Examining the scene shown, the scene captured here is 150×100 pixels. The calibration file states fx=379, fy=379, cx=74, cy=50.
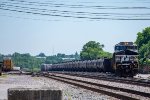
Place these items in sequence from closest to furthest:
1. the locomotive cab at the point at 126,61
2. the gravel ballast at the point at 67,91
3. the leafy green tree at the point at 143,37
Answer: the gravel ballast at the point at 67,91 < the locomotive cab at the point at 126,61 < the leafy green tree at the point at 143,37

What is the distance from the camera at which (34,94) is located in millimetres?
7098

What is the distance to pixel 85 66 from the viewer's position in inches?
2549

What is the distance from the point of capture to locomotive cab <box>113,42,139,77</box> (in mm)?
36500

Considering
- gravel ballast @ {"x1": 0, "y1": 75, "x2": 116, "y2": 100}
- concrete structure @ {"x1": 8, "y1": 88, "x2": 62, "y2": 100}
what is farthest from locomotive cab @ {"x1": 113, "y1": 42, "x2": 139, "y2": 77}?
concrete structure @ {"x1": 8, "y1": 88, "x2": 62, "y2": 100}

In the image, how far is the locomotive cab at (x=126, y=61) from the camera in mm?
36500

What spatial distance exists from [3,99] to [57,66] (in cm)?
8630

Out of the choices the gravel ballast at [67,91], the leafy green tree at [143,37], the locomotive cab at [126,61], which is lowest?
the gravel ballast at [67,91]

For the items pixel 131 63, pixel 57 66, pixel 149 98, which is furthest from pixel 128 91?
pixel 57 66

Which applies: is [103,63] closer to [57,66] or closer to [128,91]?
[128,91]

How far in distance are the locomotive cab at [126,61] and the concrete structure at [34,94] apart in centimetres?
2955

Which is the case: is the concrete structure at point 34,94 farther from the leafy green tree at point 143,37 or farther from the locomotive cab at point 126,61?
the leafy green tree at point 143,37

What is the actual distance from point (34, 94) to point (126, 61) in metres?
30.6

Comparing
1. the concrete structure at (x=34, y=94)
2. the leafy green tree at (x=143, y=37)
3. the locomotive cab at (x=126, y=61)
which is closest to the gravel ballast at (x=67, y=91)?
the concrete structure at (x=34, y=94)

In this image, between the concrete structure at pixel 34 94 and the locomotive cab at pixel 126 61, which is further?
the locomotive cab at pixel 126 61
